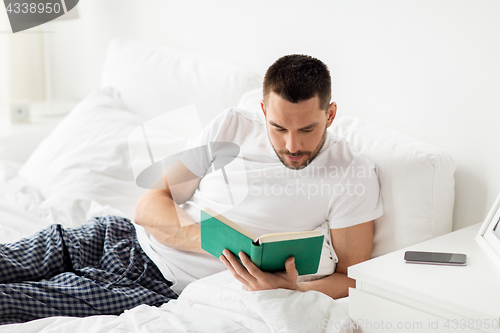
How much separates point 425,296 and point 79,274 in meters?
0.82

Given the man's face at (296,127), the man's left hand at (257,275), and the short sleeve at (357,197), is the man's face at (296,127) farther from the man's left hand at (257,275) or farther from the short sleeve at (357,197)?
the man's left hand at (257,275)

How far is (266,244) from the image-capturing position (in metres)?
0.95

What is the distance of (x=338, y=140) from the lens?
1.30 m

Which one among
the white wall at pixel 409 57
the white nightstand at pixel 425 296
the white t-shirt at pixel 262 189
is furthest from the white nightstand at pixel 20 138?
the white nightstand at pixel 425 296

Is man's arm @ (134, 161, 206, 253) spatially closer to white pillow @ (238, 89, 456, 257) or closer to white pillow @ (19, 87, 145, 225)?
white pillow @ (19, 87, 145, 225)

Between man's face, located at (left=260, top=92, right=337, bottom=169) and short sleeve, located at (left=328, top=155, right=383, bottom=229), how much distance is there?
4.1 inches

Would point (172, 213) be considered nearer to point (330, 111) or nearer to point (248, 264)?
point (248, 264)

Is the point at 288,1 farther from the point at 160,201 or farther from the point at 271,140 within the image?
the point at 160,201

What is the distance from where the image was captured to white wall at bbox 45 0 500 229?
1.20 m

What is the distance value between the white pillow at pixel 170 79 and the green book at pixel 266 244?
0.77 meters

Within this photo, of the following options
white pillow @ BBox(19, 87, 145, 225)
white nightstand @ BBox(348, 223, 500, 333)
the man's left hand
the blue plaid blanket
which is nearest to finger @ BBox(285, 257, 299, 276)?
the man's left hand

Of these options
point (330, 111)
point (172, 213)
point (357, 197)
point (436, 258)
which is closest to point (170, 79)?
point (172, 213)

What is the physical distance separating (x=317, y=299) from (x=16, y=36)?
7.67ft

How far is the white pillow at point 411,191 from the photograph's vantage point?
1.20m
